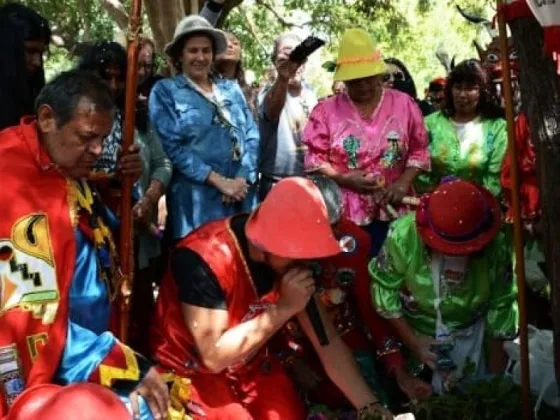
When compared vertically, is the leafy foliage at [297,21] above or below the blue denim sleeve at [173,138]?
above

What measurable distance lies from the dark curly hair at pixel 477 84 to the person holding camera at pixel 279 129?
2.67 feet

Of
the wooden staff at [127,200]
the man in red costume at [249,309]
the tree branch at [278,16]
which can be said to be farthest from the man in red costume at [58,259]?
the tree branch at [278,16]

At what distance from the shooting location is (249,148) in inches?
183

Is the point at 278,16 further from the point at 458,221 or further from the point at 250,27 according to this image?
the point at 458,221

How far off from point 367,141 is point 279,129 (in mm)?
698

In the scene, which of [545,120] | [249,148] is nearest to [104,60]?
[249,148]

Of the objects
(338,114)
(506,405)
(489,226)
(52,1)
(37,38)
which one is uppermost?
(52,1)

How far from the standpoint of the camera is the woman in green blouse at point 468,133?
477 cm

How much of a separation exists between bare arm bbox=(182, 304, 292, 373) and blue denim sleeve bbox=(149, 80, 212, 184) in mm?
1428

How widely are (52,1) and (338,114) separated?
1169 centimetres

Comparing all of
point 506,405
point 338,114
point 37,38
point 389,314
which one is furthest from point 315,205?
point 338,114

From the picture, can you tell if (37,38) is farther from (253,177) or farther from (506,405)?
(506,405)

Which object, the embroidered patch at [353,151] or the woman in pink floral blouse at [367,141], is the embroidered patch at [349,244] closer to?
the woman in pink floral blouse at [367,141]

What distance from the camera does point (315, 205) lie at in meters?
2.99
